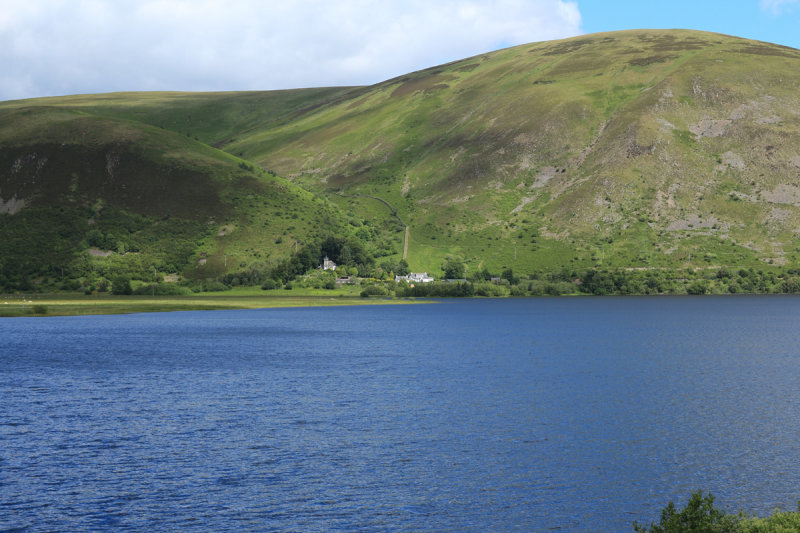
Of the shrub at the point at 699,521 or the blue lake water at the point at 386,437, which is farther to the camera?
the blue lake water at the point at 386,437

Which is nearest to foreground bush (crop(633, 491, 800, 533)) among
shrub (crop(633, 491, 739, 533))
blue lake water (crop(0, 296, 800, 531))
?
shrub (crop(633, 491, 739, 533))

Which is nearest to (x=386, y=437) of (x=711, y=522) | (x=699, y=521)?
(x=699, y=521)

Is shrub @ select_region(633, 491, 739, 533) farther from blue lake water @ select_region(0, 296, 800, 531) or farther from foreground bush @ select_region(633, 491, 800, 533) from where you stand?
blue lake water @ select_region(0, 296, 800, 531)

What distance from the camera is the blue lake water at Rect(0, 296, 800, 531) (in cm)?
3553

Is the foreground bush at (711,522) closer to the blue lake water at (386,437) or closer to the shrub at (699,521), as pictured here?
the shrub at (699,521)

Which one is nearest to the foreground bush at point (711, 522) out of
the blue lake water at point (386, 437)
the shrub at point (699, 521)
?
the shrub at point (699, 521)

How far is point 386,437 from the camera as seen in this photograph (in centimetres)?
5025

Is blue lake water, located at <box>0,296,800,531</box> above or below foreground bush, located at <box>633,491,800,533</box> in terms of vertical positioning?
below

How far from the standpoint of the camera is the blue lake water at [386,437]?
35.5m

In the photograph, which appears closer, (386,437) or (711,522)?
(711,522)

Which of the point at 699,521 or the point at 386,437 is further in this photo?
the point at 386,437

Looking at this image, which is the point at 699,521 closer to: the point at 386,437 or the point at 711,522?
the point at 711,522

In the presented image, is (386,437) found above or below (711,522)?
below

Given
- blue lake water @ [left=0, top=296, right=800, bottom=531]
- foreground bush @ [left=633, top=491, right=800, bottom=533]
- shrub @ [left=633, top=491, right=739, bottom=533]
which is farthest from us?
blue lake water @ [left=0, top=296, right=800, bottom=531]
